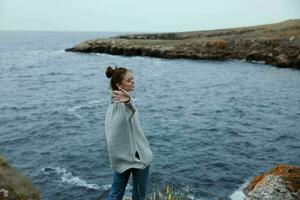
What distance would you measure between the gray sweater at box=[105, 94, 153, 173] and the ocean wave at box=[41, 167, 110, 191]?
34.0 ft

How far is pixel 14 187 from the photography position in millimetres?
5973

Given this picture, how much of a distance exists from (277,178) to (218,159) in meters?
9.63

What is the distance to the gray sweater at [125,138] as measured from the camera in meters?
5.16

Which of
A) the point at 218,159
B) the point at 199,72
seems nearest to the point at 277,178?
the point at 218,159

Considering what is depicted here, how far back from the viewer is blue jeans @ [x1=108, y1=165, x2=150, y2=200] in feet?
18.0

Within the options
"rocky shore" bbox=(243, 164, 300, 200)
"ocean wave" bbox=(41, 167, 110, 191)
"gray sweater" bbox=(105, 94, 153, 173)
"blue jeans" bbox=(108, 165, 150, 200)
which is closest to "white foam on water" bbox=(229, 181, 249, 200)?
"ocean wave" bbox=(41, 167, 110, 191)

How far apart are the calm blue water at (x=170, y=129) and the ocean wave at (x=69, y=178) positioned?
1.7 inches

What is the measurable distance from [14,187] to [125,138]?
2111 millimetres

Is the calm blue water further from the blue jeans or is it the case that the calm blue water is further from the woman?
the woman

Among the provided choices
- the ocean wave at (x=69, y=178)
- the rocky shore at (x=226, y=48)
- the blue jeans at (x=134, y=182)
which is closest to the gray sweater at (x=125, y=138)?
the blue jeans at (x=134, y=182)

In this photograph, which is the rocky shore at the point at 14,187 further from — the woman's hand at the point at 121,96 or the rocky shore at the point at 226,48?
the rocky shore at the point at 226,48

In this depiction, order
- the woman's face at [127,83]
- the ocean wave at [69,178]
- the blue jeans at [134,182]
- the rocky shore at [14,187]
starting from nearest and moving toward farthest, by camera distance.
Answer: the woman's face at [127,83]
the blue jeans at [134,182]
the rocky shore at [14,187]
the ocean wave at [69,178]

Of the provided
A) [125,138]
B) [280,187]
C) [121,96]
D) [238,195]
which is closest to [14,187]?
[125,138]

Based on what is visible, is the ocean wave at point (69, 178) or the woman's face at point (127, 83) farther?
the ocean wave at point (69, 178)
